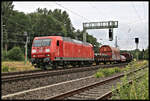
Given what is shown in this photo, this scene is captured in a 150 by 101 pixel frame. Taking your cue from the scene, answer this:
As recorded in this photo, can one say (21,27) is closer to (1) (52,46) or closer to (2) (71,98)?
(1) (52,46)

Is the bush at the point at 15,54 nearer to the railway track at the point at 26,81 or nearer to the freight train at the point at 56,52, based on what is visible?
the freight train at the point at 56,52

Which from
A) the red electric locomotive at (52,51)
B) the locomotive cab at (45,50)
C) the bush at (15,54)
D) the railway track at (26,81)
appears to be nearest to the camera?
the railway track at (26,81)

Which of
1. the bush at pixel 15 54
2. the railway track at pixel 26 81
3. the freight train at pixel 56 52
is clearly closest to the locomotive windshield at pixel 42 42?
the freight train at pixel 56 52

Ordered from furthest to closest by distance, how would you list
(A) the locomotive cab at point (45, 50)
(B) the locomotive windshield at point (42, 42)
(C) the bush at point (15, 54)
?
(C) the bush at point (15, 54) < (B) the locomotive windshield at point (42, 42) < (A) the locomotive cab at point (45, 50)

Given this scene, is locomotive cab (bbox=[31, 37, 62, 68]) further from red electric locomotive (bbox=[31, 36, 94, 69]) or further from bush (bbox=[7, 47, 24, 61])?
bush (bbox=[7, 47, 24, 61])

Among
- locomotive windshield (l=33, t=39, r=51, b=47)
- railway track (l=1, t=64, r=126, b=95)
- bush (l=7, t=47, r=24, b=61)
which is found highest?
locomotive windshield (l=33, t=39, r=51, b=47)

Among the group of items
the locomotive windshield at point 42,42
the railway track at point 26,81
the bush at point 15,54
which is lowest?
the railway track at point 26,81

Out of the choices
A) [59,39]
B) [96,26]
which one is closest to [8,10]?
[59,39]

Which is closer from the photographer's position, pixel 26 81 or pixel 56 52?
pixel 26 81

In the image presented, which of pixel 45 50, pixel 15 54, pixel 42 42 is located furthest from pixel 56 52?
pixel 15 54

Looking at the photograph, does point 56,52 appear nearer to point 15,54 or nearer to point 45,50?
point 45,50

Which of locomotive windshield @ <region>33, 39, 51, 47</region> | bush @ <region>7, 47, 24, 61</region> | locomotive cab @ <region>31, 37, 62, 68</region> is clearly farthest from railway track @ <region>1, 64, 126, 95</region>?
bush @ <region>7, 47, 24, 61</region>

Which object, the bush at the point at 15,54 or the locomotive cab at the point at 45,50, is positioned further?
the bush at the point at 15,54

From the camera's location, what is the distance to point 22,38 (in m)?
62.5
